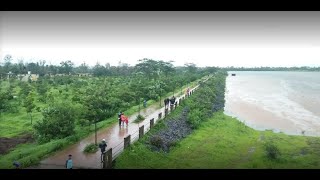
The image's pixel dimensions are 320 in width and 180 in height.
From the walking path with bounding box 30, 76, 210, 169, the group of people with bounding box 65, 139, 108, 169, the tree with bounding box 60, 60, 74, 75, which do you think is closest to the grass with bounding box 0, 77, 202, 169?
the walking path with bounding box 30, 76, 210, 169

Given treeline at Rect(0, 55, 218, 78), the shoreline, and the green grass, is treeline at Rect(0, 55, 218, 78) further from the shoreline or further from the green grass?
the green grass

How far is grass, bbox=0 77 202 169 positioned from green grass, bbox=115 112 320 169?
2.87m

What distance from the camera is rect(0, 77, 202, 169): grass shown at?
12820mm

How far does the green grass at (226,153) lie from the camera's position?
14.1 m

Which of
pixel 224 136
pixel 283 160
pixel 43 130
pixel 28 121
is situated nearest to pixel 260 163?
pixel 283 160

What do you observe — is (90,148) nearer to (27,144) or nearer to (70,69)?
(27,144)

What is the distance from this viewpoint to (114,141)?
50.6 feet

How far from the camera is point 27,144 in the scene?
58.3ft

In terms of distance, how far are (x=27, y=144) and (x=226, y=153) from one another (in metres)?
10.4

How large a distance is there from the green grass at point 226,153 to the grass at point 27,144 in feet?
9.43

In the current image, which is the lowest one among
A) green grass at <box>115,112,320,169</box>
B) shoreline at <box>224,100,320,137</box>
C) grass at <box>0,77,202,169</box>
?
shoreline at <box>224,100,320,137</box>

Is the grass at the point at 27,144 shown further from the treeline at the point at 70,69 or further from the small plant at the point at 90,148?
the treeline at the point at 70,69

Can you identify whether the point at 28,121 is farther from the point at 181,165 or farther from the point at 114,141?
the point at 181,165
